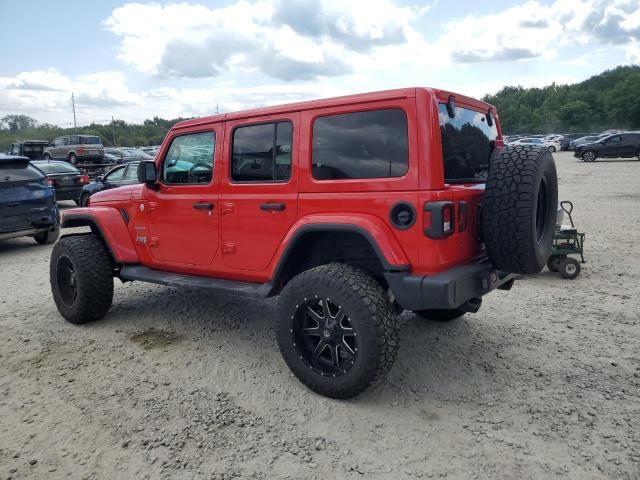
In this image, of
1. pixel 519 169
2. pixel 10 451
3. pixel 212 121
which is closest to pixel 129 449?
pixel 10 451

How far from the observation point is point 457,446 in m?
2.72

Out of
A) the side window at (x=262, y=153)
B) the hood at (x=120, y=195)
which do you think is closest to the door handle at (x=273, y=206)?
the side window at (x=262, y=153)

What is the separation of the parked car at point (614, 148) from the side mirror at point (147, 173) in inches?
1138

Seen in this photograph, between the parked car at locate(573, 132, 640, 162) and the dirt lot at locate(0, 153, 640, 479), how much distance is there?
2580 cm

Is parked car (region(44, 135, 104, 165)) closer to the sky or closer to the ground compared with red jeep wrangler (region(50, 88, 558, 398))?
closer to the sky

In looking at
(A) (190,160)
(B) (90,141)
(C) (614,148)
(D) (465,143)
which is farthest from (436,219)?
(C) (614,148)

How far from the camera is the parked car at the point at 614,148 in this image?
2636cm

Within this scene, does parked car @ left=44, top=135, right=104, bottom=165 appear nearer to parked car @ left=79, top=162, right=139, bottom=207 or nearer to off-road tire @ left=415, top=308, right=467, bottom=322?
parked car @ left=79, top=162, right=139, bottom=207

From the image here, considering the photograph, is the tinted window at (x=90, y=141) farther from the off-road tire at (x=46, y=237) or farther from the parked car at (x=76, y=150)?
the off-road tire at (x=46, y=237)

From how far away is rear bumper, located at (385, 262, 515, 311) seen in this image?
9.38 ft

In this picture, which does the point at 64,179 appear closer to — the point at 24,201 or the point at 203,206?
the point at 24,201

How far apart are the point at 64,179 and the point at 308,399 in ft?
39.3

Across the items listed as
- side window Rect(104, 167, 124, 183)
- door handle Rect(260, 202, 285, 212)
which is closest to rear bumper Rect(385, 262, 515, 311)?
door handle Rect(260, 202, 285, 212)

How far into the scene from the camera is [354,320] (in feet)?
9.85
